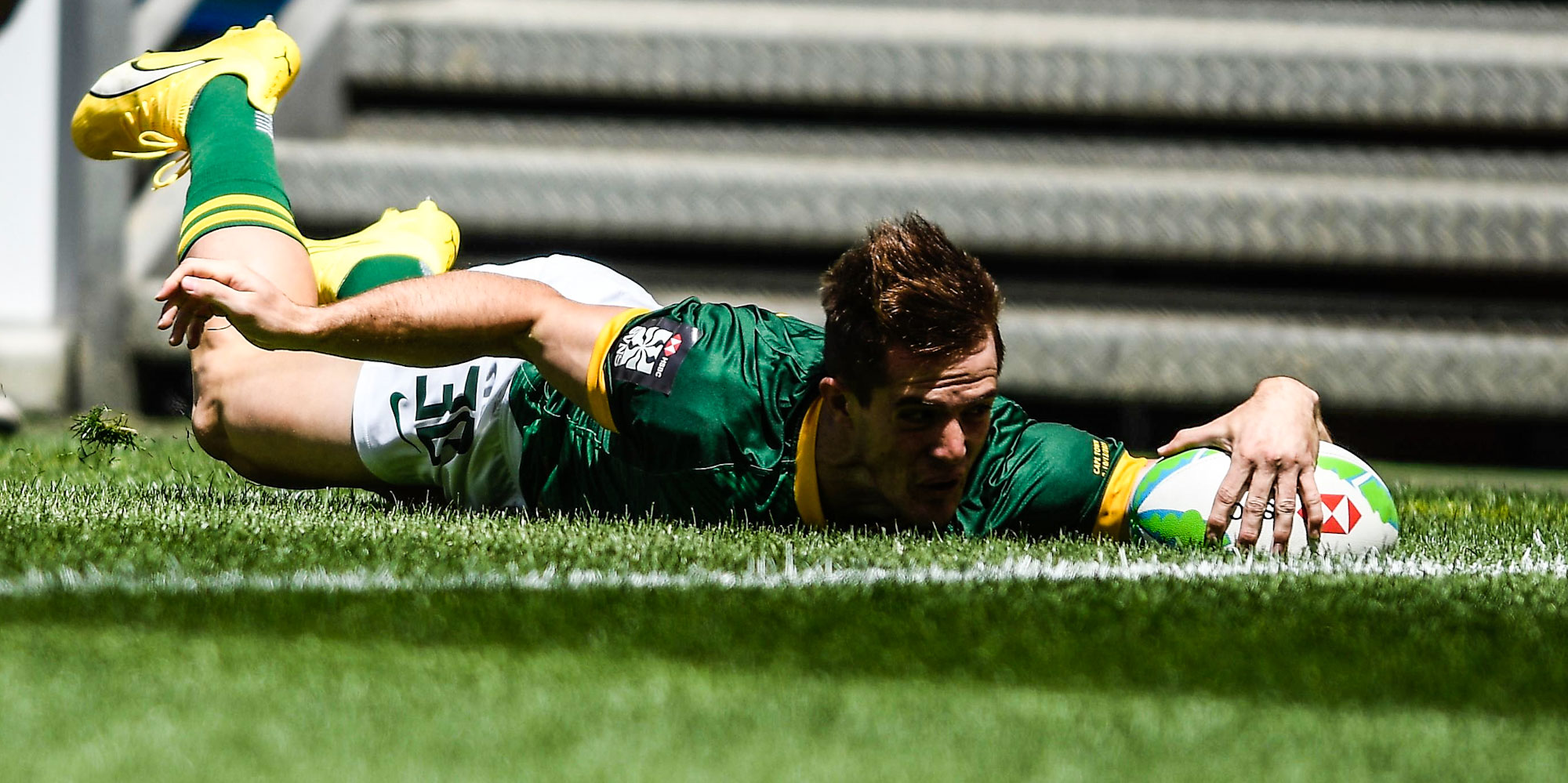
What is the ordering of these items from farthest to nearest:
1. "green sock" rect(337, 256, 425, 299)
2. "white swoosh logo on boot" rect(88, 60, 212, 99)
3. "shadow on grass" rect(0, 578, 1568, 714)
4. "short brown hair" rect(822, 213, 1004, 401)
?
"white swoosh logo on boot" rect(88, 60, 212, 99) < "green sock" rect(337, 256, 425, 299) < "short brown hair" rect(822, 213, 1004, 401) < "shadow on grass" rect(0, 578, 1568, 714)

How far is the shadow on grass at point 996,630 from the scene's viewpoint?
133 cm

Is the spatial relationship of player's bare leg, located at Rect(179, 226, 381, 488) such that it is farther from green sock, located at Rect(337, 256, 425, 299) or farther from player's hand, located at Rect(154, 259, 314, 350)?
player's hand, located at Rect(154, 259, 314, 350)

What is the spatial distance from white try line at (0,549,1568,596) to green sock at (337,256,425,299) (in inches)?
46.2

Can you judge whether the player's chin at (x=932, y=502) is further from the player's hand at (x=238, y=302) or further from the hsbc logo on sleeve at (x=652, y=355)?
the player's hand at (x=238, y=302)

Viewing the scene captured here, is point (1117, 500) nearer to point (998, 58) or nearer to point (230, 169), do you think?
point (230, 169)

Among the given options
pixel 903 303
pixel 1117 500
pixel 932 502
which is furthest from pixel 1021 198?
pixel 903 303

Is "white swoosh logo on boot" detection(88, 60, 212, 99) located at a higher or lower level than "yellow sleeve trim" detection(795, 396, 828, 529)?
higher

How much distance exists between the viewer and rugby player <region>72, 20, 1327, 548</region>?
6.32 ft

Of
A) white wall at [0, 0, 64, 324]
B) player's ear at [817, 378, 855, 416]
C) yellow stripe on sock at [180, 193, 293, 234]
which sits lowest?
white wall at [0, 0, 64, 324]

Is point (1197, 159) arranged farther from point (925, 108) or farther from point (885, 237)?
point (885, 237)

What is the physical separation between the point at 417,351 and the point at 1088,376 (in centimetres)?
269

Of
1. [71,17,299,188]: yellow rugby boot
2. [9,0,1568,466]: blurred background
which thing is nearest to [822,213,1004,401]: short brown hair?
[71,17,299,188]: yellow rugby boot

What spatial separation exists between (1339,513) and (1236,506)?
158mm

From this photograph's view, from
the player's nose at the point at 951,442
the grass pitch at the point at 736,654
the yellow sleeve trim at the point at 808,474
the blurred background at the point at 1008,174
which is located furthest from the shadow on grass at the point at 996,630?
the blurred background at the point at 1008,174
